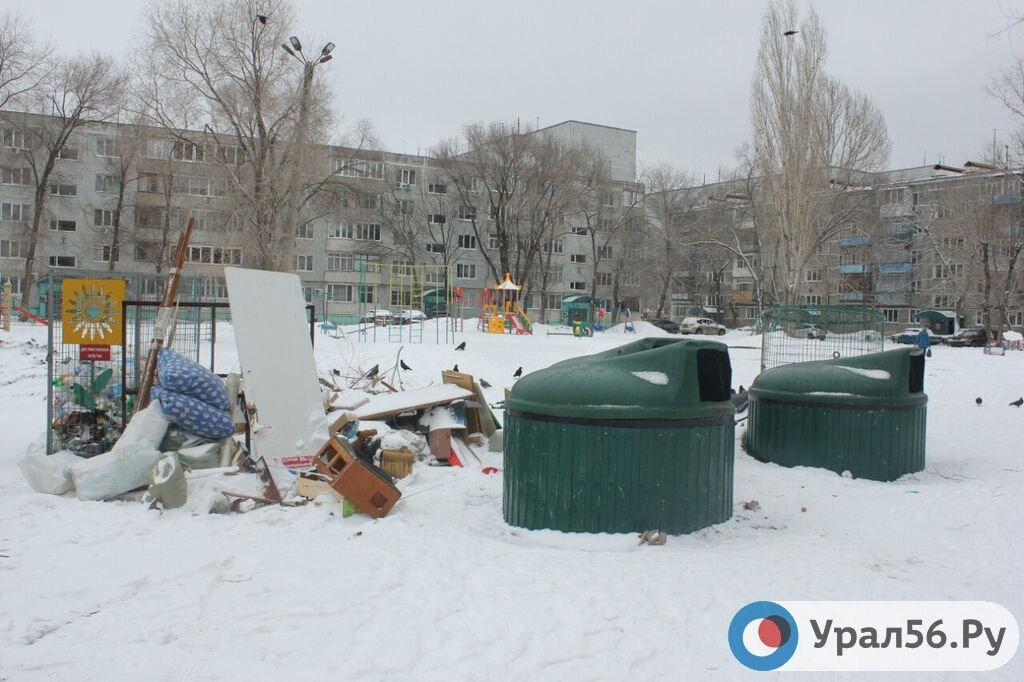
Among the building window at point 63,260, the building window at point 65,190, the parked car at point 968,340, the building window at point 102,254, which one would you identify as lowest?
the parked car at point 968,340

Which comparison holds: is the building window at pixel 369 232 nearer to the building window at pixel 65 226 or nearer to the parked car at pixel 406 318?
the building window at pixel 65 226

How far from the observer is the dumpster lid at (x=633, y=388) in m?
5.61

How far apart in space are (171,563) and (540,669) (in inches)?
103

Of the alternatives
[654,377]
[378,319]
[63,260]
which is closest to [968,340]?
[378,319]

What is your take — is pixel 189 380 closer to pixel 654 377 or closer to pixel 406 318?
pixel 654 377

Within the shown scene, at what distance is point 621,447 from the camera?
18.5ft

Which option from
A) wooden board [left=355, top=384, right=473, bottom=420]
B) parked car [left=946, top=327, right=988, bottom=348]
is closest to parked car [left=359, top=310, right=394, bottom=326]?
wooden board [left=355, top=384, right=473, bottom=420]

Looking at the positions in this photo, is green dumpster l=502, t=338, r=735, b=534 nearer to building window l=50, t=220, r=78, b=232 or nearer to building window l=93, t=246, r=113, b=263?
building window l=93, t=246, r=113, b=263

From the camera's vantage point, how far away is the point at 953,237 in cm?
5038

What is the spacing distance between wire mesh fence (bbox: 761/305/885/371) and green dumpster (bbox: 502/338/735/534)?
7993 mm

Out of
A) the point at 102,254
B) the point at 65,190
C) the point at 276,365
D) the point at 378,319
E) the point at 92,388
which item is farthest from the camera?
the point at 65,190

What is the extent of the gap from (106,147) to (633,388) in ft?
186

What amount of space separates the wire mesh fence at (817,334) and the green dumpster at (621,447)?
799cm

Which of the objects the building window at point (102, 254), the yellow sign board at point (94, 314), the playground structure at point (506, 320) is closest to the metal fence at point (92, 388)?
the yellow sign board at point (94, 314)
